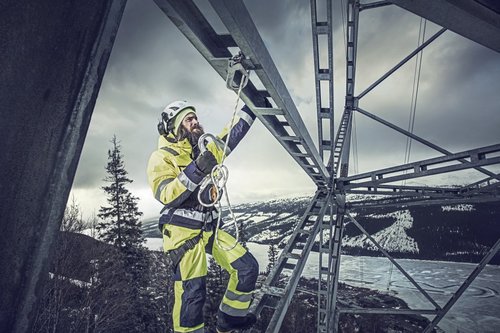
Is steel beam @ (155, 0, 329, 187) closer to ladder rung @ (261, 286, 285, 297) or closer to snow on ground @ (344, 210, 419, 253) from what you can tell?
ladder rung @ (261, 286, 285, 297)

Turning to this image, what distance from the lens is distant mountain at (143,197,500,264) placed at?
54.1 metres

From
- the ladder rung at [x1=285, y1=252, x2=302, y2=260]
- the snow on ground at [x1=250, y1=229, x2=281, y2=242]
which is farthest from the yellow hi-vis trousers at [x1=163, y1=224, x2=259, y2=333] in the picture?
the snow on ground at [x1=250, y1=229, x2=281, y2=242]

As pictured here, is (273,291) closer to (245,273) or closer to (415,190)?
(245,273)

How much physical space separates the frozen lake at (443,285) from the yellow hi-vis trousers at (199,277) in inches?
1610

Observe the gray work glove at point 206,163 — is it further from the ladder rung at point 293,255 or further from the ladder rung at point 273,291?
the ladder rung at point 293,255

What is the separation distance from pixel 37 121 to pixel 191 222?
2.31 meters

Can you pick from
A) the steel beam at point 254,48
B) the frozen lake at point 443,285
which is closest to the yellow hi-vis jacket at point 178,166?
the steel beam at point 254,48

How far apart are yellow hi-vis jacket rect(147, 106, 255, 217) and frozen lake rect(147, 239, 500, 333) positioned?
41.9 m

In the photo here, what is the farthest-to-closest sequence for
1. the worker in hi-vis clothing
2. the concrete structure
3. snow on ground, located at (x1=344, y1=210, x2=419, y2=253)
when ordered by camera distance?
snow on ground, located at (x1=344, y1=210, x2=419, y2=253)
the worker in hi-vis clothing
the concrete structure

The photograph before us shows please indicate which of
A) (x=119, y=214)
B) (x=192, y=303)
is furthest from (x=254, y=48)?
(x=119, y=214)

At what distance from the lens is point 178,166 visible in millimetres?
2979

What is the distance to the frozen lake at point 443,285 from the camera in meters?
32.7

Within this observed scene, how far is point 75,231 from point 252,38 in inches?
857

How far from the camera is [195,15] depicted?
196 cm
